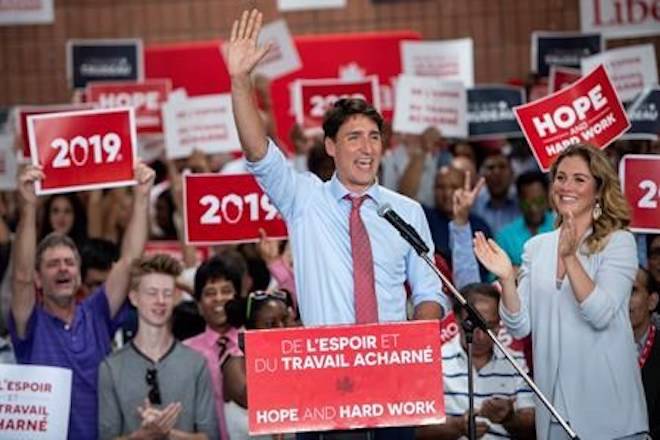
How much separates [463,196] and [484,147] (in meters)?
4.20

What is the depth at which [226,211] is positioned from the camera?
872 centimetres

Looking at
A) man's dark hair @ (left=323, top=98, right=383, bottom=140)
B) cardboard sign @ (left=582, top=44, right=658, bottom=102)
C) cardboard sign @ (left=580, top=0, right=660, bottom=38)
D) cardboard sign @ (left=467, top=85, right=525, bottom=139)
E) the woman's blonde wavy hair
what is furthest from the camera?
cardboard sign @ (left=580, top=0, right=660, bottom=38)

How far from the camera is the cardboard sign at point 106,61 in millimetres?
12461

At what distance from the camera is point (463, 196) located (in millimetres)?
7973

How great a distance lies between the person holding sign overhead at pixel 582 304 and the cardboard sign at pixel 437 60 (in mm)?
5823

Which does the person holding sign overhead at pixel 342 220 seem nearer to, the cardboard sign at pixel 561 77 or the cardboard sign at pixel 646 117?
Answer: the cardboard sign at pixel 646 117

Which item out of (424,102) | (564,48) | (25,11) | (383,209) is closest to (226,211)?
(424,102)

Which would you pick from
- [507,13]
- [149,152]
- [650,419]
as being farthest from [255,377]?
[507,13]

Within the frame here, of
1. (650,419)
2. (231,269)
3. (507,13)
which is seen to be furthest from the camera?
(507,13)

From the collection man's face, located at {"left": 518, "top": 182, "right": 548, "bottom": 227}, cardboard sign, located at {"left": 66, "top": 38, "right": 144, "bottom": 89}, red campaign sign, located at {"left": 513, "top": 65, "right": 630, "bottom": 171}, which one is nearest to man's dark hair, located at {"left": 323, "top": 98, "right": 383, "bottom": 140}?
red campaign sign, located at {"left": 513, "top": 65, "right": 630, "bottom": 171}

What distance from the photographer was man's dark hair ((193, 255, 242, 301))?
8273 mm

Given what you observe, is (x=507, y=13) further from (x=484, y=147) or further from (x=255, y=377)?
(x=255, y=377)

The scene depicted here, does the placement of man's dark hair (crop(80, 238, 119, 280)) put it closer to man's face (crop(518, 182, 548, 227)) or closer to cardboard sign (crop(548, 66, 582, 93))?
man's face (crop(518, 182, 548, 227))

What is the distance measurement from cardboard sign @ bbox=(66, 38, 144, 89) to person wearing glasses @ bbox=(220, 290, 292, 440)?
15.5ft
